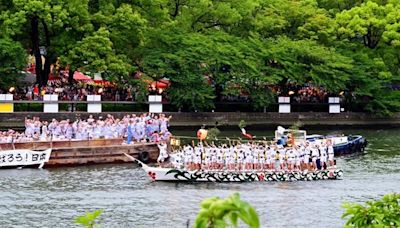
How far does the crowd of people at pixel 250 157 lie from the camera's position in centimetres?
3800

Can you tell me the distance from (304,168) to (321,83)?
29.9 metres

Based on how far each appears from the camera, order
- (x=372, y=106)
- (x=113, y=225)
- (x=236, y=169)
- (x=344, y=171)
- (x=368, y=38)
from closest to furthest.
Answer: (x=113, y=225) < (x=236, y=169) < (x=344, y=171) < (x=372, y=106) < (x=368, y=38)

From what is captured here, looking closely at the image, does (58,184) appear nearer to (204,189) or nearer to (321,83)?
(204,189)

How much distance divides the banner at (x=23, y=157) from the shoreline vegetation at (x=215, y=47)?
63.5 ft

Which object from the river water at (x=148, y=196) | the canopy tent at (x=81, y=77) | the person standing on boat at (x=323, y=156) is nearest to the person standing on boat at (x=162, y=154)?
the river water at (x=148, y=196)

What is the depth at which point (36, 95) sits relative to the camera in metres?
61.0

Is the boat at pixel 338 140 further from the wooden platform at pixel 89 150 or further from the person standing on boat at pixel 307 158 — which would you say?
the wooden platform at pixel 89 150

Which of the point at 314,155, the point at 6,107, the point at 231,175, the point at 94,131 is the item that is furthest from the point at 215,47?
the point at 231,175

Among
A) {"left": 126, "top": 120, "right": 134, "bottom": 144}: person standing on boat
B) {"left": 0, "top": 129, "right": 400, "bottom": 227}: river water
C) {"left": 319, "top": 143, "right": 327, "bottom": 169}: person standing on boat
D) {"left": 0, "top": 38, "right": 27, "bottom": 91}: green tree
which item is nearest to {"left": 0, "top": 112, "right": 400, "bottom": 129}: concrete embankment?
{"left": 0, "top": 38, "right": 27, "bottom": 91}: green tree

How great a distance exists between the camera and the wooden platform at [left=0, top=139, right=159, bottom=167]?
41.8m

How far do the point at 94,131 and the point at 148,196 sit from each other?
11193 mm

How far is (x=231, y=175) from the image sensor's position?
125 feet

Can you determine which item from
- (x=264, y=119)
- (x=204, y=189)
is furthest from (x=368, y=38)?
(x=204, y=189)

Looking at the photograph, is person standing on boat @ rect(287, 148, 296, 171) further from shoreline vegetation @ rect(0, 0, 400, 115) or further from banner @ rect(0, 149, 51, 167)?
shoreline vegetation @ rect(0, 0, 400, 115)
